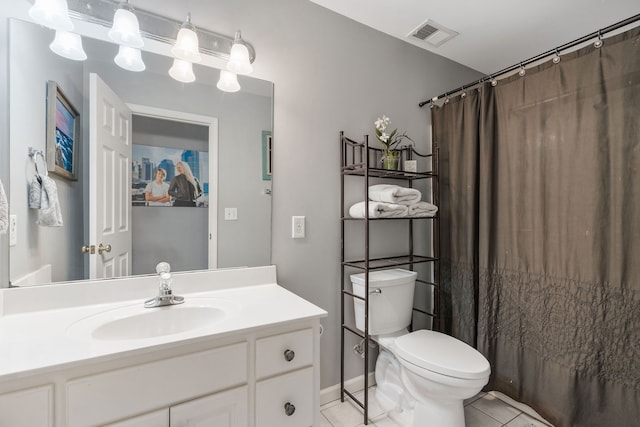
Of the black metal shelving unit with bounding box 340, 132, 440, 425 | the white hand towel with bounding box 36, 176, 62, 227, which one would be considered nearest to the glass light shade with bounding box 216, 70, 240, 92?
the black metal shelving unit with bounding box 340, 132, 440, 425

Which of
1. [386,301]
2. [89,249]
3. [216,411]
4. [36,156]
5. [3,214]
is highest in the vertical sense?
[36,156]

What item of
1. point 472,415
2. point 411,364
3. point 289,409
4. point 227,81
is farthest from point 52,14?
point 472,415

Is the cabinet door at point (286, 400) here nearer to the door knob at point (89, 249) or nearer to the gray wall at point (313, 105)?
the gray wall at point (313, 105)

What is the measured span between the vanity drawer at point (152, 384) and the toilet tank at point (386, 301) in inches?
35.5

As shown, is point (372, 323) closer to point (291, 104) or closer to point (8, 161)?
point (291, 104)

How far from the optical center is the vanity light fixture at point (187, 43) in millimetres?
1288

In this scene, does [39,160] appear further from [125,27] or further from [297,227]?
[297,227]

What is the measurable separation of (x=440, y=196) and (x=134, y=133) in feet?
5.98

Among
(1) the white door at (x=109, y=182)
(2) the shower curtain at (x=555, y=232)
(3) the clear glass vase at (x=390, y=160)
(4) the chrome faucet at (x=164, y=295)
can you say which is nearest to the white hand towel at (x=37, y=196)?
(1) the white door at (x=109, y=182)

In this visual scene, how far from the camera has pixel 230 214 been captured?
4.92 ft

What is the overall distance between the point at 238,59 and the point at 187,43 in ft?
0.73

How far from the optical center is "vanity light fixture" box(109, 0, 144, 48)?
1.19 metres

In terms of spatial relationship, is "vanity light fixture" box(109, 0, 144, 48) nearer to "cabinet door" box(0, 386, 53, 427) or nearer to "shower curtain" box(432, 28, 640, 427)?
"cabinet door" box(0, 386, 53, 427)

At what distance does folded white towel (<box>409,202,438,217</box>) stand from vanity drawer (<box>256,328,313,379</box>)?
985mm
